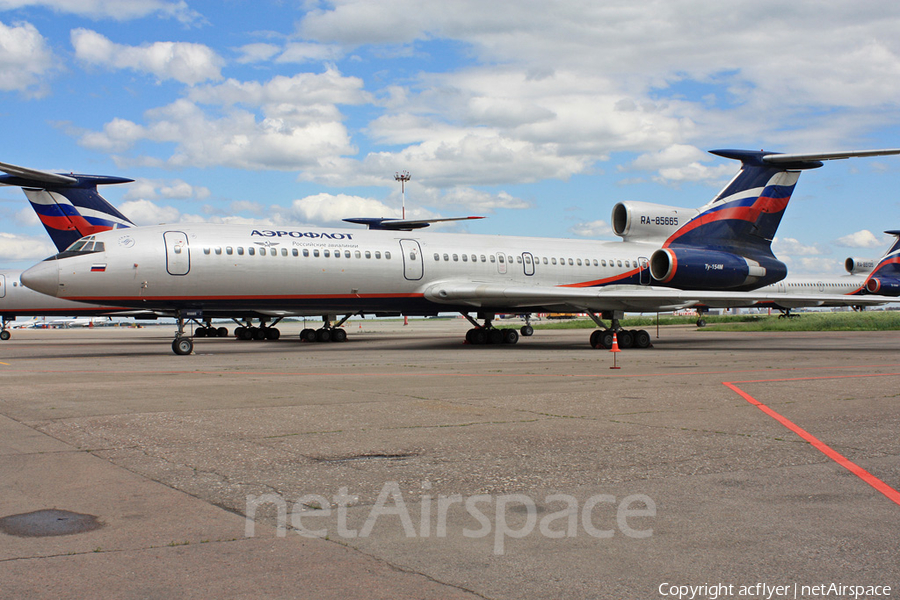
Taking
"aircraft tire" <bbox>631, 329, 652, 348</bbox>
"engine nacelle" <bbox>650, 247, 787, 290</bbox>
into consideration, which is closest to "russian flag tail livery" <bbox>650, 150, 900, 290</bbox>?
"engine nacelle" <bbox>650, 247, 787, 290</bbox>

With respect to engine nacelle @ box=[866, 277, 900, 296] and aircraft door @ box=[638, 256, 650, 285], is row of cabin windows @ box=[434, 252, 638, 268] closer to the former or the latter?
aircraft door @ box=[638, 256, 650, 285]

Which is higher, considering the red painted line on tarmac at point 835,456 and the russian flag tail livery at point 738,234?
the russian flag tail livery at point 738,234

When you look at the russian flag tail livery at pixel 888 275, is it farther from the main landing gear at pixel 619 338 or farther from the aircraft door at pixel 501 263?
the aircraft door at pixel 501 263

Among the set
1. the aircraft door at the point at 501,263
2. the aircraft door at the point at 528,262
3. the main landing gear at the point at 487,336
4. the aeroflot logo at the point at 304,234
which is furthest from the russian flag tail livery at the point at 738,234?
the aeroflot logo at the point at 304,234

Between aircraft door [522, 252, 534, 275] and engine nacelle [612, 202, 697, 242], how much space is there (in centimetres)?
469

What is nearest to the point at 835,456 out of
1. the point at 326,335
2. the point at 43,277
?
the point at 43,277

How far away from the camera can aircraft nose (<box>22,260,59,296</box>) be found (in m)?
19.3

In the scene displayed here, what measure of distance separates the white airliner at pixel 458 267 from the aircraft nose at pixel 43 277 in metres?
0.04

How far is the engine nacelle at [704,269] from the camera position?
25.6 meters

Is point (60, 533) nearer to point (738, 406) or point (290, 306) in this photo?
point (738, 406)

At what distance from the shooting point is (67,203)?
29.0 meters

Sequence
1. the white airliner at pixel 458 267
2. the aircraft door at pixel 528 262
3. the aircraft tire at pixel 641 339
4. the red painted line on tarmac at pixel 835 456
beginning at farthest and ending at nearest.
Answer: the aircraft door at pixel 528 262
the aircraft tire at pixel 641 339
the white airliner at pixel 458 267
the red painted line on tarmac at pixel 835 456

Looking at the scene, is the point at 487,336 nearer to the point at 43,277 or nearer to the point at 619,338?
the point at 619,338

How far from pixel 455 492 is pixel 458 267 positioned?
19893 mm
